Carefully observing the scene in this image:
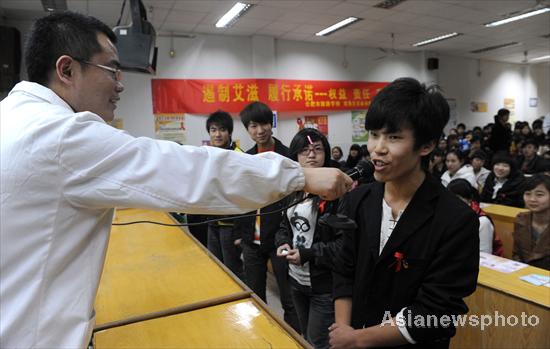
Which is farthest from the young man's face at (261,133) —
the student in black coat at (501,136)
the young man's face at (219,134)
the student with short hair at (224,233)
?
the student in black coat at (501,136)

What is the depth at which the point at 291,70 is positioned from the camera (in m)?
7.00

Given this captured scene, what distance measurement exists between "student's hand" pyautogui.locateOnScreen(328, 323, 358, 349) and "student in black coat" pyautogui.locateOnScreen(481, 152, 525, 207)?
12.4 ft

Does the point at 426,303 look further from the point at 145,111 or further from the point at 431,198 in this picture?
the point at 145,111

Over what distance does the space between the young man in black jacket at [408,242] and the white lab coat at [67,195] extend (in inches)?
21.8

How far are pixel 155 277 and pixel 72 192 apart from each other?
1122 mm

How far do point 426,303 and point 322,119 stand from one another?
6.72m

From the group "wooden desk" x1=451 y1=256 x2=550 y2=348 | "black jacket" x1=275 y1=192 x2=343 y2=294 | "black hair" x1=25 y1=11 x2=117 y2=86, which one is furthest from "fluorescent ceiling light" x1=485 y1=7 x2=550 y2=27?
"black hair" x1=25 y1=11 x2=117 y2=86

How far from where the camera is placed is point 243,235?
241cm

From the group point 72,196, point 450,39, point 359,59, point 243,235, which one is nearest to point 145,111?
point 243,235

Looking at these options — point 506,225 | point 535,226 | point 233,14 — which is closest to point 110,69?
point 535,226

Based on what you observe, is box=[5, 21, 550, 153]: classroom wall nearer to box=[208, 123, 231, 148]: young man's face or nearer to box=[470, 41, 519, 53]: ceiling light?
box=[470, 41, 519, 53]: ceiling light

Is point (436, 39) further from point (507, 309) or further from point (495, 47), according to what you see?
point (507, 309)

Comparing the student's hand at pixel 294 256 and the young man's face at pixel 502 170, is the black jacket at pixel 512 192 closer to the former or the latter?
the young man's face at pixel 502 170

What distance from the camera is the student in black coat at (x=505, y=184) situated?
4.04m
